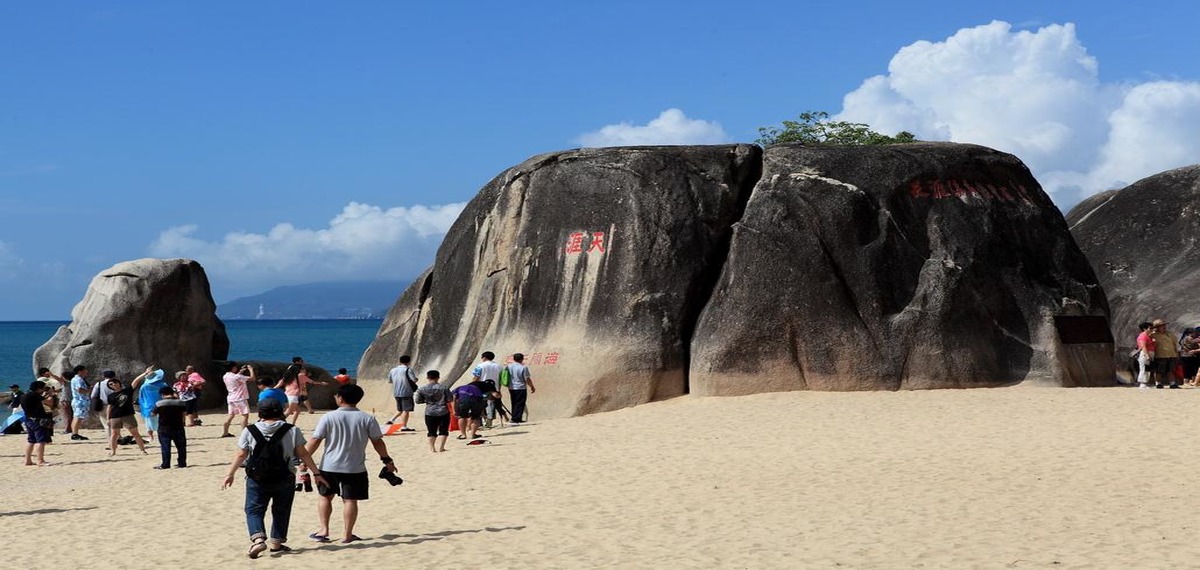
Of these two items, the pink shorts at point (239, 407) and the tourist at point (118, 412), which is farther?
the pink shorts at point (239, 407)

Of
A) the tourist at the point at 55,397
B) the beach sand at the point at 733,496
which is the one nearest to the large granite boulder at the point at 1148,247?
the beach sand at the point at 733,496

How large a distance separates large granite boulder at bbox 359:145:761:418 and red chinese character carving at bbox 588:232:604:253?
2 centimetres

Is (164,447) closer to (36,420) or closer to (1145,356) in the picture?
(36,420)

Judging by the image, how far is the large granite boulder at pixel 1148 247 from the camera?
32781 millimetres

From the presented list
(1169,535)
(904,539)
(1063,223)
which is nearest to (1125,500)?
(1169,535)

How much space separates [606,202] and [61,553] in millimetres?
13621

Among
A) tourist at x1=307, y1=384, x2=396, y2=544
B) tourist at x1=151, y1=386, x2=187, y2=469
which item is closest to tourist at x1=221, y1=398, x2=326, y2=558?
tourist at x1=307, y1=384, x2=396, y2=544

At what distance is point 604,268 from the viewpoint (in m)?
24.0

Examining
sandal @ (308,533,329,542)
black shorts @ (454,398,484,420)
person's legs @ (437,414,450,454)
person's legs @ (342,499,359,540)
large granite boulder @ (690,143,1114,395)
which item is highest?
large granite boulder @ (690,143,1114,395)

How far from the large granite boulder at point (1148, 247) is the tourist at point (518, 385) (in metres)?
17.4

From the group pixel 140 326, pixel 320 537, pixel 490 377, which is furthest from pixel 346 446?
pixel 140 326

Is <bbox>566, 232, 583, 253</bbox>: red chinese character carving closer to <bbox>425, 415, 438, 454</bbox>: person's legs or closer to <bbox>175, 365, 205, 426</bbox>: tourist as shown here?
<bbox>425, 415, 438, 454</bbox>: person's legs

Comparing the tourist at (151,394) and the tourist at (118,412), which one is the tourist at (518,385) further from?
the tourist at (118,412)

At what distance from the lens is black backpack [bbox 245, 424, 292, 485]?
11.0 meters
